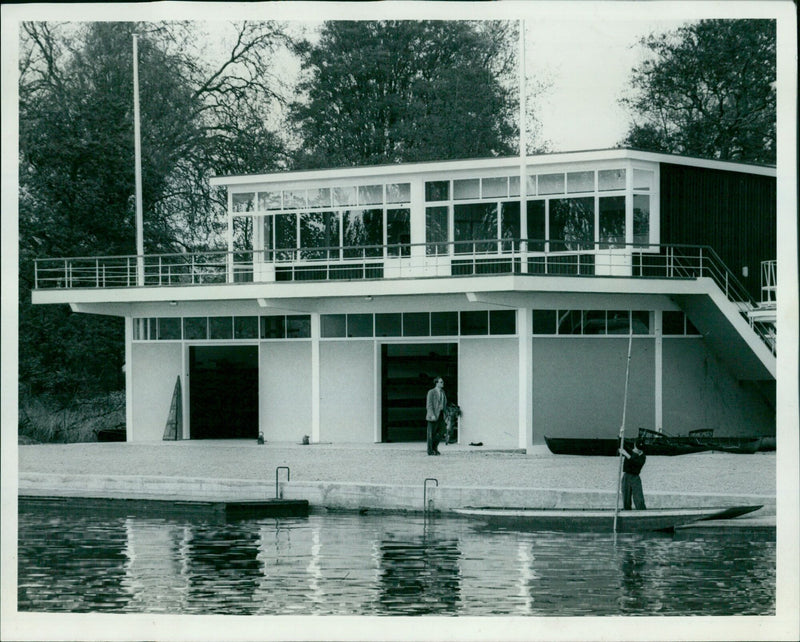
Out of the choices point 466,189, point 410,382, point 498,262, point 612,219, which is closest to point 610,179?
point 612,219

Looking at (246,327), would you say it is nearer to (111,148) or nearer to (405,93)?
(111,148)

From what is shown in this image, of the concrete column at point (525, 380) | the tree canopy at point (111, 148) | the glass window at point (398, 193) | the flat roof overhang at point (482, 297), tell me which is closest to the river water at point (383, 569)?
the concrete column at point (525, 380)

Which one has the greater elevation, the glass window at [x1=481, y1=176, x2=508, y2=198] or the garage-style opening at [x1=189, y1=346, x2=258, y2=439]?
the glass window at [x1=481, y1=176, x2=508, y2=198]

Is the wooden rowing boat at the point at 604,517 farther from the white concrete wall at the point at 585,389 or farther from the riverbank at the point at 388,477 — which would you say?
Answer: the white concrete wall at the point at 585,389

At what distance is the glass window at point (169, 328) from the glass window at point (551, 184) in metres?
9.92

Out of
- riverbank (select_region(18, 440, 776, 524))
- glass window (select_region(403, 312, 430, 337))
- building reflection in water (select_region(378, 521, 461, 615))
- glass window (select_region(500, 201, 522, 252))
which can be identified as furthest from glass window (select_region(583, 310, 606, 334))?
building reflection in water (select_region(378, 521, 461, 615))

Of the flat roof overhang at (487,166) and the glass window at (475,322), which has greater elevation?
the flat roof overhang at (487,166)

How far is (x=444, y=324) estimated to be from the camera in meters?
31.3

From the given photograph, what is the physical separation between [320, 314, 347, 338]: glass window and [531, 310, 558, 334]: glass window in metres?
4.93

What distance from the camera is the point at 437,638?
13930 mm

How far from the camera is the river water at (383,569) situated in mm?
16125

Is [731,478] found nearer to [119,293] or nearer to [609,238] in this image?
[609,238]

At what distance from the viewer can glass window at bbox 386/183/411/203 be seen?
32.4 m

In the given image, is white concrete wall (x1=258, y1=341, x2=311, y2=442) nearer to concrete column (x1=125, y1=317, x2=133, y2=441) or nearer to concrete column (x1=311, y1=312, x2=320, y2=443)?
concrete column (x1=311, y1=312, x2=320, y2=443)
